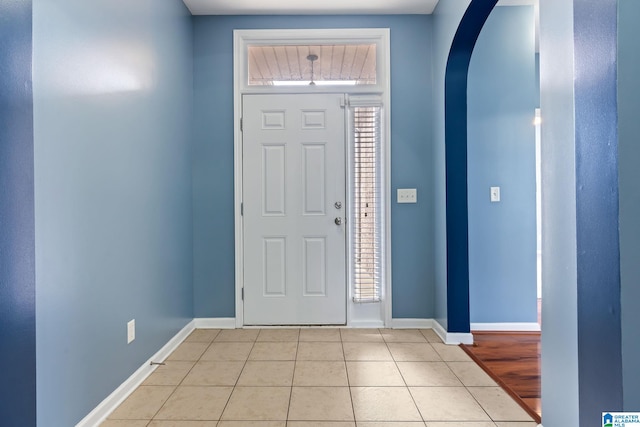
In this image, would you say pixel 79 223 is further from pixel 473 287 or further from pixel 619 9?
pixel 473 287

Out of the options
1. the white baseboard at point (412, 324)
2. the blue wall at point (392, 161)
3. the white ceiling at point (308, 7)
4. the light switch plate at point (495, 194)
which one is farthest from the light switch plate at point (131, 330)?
the light switch plate at point (495, 194)

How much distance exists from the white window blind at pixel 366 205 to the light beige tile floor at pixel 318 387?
0.52 metres

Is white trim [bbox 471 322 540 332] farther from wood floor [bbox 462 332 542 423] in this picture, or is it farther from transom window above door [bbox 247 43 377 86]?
transom window above door [bbox 247 43 377 86]

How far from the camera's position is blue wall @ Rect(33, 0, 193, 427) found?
137 cm

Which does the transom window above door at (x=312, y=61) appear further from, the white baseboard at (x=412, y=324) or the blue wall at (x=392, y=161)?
the white baseboard at (x=412, y=324)

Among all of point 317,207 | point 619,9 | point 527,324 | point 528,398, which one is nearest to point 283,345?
point 317,207

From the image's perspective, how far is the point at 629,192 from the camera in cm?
98

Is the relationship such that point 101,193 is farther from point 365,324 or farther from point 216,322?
point 365,324

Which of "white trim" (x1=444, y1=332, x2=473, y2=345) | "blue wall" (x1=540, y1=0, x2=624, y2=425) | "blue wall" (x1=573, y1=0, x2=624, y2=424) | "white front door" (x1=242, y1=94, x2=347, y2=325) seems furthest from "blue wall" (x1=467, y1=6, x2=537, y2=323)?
"blue wall" (x1=573, y1=0, x2=624, y2=424)

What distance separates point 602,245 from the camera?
1.05 meters

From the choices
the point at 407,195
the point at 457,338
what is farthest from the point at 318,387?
the point at 407,195

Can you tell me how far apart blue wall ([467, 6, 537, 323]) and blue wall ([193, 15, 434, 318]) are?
371mm

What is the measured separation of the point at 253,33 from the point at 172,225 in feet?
5.70

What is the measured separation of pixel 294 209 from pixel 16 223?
6.77ft
